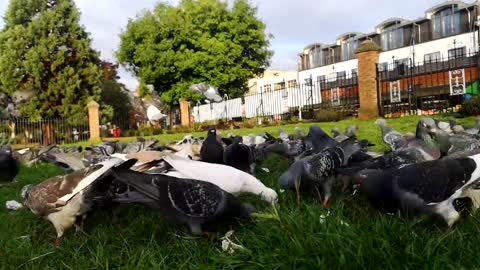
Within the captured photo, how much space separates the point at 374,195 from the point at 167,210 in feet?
3.84

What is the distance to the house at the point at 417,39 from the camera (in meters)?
30.5

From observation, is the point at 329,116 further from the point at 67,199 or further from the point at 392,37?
the point at 392,37

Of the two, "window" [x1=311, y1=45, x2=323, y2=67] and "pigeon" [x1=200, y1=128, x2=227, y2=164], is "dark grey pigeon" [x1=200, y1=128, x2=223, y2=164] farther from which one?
"window" [x1=311, y1=45, x2=323, y2=67]

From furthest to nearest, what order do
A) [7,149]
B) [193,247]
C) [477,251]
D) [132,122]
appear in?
1. [132,122]
2. [7,149]
3. [193,247]
4. [477,251]

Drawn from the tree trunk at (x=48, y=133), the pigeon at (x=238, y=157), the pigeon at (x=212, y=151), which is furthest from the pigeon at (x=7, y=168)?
the tree trunk at (x=48, y=133)

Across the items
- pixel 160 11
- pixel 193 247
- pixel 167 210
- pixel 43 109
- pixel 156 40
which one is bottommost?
pixel 193 247

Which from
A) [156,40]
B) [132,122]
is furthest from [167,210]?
[156,40]

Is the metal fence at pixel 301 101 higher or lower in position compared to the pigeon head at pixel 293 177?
higher

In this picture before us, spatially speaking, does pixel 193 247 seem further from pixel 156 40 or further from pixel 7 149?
pixel 156 40

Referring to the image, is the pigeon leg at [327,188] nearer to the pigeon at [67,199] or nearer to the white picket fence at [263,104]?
the pigeon at [67,199]

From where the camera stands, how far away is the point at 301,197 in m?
3.57

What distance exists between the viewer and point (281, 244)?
231cm

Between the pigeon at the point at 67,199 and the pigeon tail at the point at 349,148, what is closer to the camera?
the pigeon at the point at 67,199

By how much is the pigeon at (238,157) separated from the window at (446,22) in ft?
103
